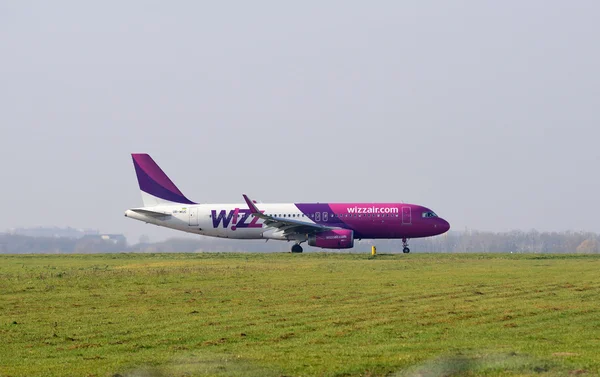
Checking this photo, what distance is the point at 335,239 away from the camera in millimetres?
58438

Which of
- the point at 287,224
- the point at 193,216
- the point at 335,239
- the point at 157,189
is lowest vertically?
the point at 335,239

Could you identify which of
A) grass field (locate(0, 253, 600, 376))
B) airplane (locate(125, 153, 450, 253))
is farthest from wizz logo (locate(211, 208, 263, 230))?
grass field (locate(0, 253, 600, 376))

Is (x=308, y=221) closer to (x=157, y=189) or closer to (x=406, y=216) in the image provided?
(x=406, y=216)

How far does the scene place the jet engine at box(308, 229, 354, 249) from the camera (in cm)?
5831

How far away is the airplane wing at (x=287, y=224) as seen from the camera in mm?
58312

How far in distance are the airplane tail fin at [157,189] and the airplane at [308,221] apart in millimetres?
918

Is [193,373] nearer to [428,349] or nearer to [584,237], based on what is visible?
[428,349]

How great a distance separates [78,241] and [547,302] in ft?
262

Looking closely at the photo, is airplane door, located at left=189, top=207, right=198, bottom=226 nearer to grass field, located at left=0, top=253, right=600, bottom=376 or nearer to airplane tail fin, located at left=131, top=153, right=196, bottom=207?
airplane tail fin, located at left=131, top=153, right=196, bottom=207

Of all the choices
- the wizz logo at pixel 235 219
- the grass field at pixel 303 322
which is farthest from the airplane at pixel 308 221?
the grass field at pixel 303 322

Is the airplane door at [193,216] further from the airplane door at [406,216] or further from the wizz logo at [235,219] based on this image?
the airplane door at [406,216]

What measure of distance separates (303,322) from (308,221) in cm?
3806

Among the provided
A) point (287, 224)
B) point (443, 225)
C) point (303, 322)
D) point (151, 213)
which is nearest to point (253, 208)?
point (287, 224)

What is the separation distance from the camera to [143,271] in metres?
40.2
